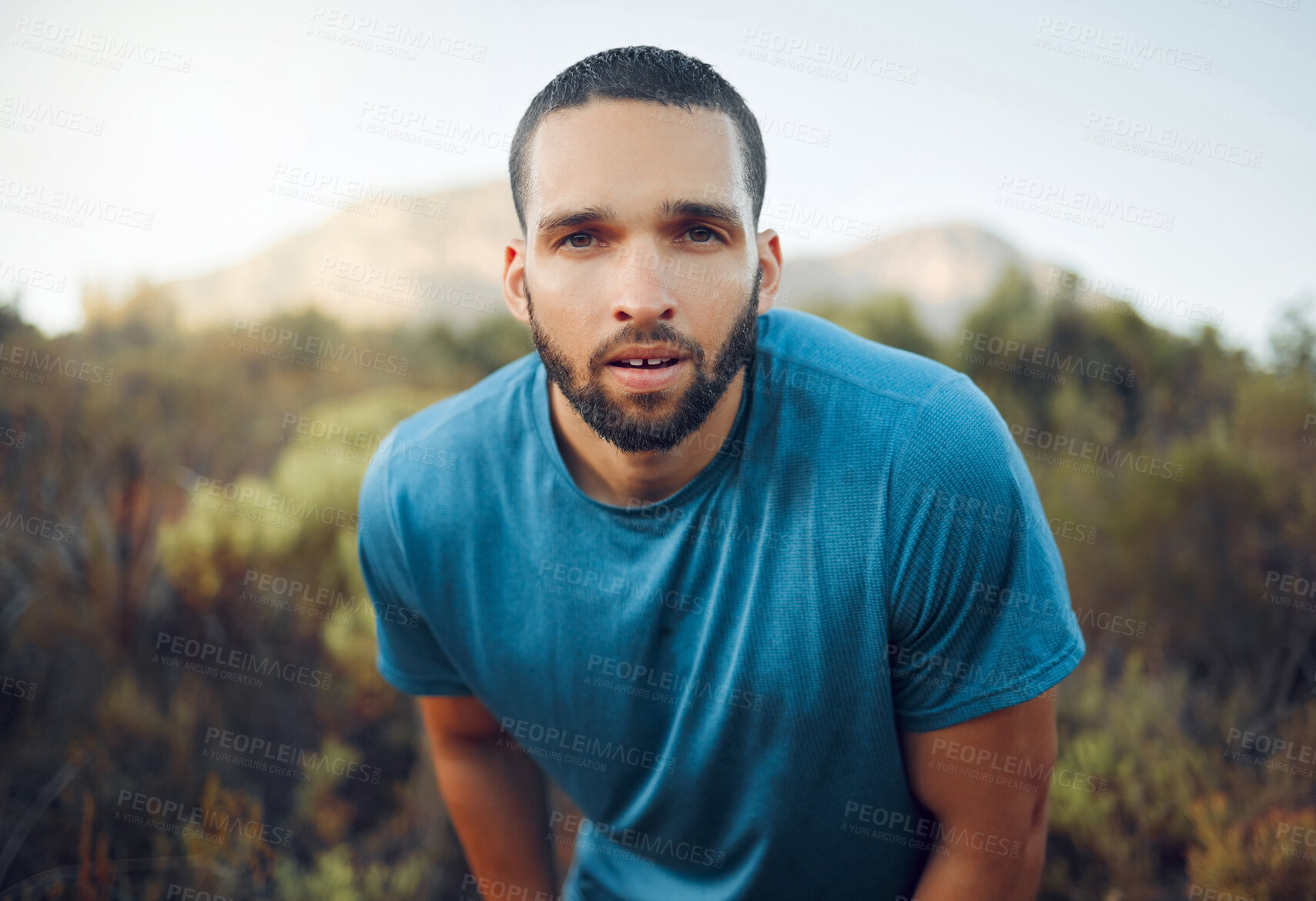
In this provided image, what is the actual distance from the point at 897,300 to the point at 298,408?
371cm

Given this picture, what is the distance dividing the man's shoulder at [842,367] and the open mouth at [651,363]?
283 millimetres

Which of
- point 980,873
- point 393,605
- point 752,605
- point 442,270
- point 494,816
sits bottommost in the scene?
point 494,816

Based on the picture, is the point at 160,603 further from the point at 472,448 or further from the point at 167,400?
the point at 472,448

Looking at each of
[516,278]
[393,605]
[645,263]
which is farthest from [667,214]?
[393,605]

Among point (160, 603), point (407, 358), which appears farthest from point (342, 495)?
point (407, 358)

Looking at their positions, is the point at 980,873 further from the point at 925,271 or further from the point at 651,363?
the point at 925,271

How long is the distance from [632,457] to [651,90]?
754 mm

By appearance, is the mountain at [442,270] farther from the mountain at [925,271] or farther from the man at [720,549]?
the man at [720,549]

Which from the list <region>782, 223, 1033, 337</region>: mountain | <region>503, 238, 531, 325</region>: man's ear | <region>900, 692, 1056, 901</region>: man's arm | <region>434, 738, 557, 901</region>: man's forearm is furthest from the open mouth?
<region>782, 223, 1033, 337</region>: mountain

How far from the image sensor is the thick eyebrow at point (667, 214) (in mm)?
1535

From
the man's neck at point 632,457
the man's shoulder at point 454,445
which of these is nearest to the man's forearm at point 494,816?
the man's shoulder at point 454,445

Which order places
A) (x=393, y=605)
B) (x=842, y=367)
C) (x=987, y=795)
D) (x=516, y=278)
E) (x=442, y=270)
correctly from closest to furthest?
(x=987, y=795), (x=842, y=367), (x=516, y=278), (x=393, y=605), (x=442, y=270)

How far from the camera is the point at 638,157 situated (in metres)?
1.55

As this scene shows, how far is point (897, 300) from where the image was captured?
507cm
